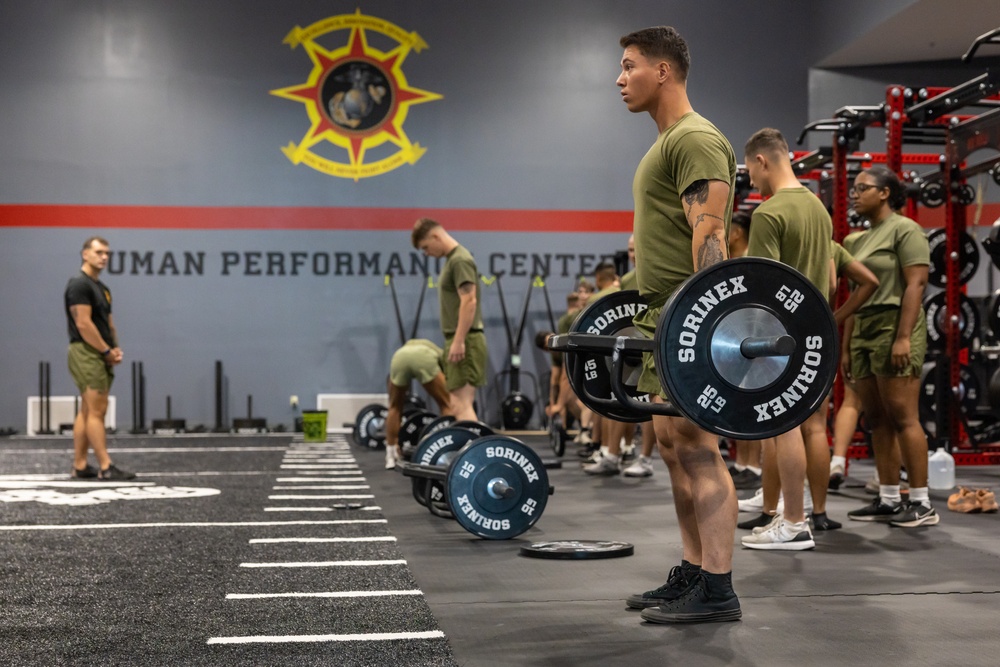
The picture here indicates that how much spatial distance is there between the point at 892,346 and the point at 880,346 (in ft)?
0.18

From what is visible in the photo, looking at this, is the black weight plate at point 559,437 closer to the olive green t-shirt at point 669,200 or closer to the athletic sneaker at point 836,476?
the athletic sneaker at point 836,476

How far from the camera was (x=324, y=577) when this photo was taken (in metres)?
3.07

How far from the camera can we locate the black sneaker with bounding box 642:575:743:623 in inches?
96.1

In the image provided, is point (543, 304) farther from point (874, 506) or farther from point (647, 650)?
point (647, 650)

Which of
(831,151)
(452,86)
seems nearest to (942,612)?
(831,151)

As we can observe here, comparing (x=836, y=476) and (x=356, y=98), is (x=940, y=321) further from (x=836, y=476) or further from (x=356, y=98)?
(x=356, y=98)

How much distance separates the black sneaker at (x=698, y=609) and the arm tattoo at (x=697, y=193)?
86 cm

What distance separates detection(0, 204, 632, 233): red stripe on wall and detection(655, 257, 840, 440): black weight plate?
8.10 metres

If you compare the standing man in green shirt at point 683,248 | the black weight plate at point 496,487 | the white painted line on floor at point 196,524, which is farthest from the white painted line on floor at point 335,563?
the standing man in green shirt at point 683,248

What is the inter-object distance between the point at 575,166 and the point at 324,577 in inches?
309

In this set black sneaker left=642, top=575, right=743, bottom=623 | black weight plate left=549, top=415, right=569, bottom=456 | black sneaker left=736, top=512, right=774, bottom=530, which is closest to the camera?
black sneaker left=642, top=575, right=743, bottom=623

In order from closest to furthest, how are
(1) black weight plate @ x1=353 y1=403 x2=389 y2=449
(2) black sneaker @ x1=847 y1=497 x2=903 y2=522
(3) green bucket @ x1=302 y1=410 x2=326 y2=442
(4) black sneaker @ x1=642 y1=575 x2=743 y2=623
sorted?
(4) black sneaker @ x1=642 y1=575 x2=743 y2=623
(2) black sneaker @ x1=847 y1=497 x2=903 y2=522
(1) black weight plate @ x1=353 y1=403 x2=389 y2=449
(3) green bucket @ x1=302 y1=410 x2=326 y2=442

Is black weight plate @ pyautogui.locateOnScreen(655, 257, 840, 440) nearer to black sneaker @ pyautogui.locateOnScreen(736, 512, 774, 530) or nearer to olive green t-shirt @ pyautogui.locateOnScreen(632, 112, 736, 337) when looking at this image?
olive green t-shirt @ pyautogui.locateOnScreen(632, 112, 736, 337)

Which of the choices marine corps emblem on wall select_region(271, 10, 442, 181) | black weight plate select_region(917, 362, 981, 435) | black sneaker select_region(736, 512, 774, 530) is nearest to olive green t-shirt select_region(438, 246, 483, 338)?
black sneaker select_region(736, 512, 774, 530)
